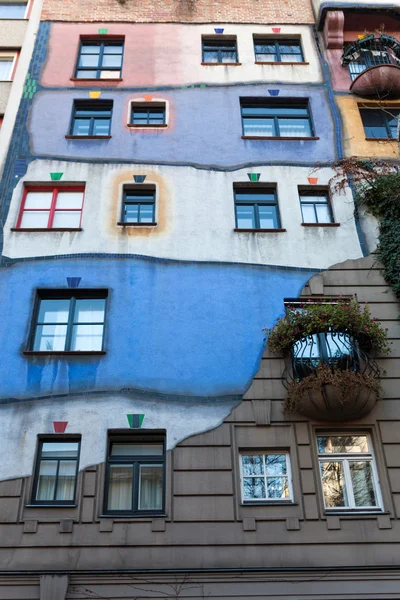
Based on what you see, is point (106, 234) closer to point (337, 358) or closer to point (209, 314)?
point (209, 314)

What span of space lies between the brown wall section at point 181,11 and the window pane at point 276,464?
1645cm

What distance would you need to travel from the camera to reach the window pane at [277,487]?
12.6 m

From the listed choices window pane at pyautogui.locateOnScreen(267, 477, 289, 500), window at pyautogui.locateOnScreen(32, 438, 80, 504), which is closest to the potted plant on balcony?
window pane at pyautogui.locateOnScreen(267, 477, 289, 500)

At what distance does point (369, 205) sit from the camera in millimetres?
16828

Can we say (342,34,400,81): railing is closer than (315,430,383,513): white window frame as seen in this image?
No

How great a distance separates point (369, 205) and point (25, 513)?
11959 millimetres

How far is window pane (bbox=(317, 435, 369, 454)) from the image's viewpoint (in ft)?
43.3

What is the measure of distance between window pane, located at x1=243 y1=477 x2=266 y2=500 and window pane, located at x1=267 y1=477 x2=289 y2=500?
0.15 m

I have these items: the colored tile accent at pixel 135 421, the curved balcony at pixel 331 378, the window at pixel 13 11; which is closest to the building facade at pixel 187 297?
the colored tile accent at pixel 135 421

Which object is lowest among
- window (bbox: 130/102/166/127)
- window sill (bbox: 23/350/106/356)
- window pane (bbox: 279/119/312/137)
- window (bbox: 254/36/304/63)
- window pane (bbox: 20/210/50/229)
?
window sill (bbox: 23/350/106/356)

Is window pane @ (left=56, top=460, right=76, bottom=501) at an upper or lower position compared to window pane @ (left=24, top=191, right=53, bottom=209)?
lower

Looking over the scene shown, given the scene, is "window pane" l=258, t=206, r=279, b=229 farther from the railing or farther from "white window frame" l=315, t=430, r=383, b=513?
the railing

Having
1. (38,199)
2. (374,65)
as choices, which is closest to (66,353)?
(38,199)

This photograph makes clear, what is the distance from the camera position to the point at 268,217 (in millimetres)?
17031
